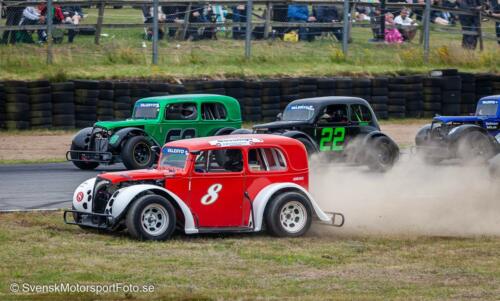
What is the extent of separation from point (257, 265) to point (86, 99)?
1302cm

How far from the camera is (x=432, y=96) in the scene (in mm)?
26562

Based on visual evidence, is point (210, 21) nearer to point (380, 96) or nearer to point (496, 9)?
point (380, 96)

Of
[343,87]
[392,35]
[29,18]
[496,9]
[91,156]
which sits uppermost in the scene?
[496,9]

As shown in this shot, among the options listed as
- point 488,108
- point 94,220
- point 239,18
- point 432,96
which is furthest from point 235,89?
point 94,220

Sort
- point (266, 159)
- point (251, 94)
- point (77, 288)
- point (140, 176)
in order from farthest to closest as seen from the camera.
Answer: point (251, 94) < point (266, 159) < point (140, 176) < point (77, 288)

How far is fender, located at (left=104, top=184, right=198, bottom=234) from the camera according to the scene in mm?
11805

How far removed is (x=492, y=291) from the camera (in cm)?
955

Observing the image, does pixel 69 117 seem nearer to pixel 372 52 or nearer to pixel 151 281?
pixel 372 52

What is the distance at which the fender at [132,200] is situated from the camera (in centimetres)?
1180

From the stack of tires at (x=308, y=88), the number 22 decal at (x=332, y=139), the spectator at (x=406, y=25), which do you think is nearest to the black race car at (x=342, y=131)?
the number 22 decal at (x=332, y=139)


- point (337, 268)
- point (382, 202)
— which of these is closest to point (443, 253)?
point (337, 268)

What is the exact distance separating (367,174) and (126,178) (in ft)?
23.9

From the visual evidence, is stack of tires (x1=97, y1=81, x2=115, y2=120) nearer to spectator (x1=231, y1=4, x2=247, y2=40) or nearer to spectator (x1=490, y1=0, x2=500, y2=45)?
spectator (x1=231, y1=4, x2=247, y2=40)

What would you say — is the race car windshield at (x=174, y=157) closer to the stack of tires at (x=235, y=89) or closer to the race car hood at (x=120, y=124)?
the race car hood at (x=120, y=124)
